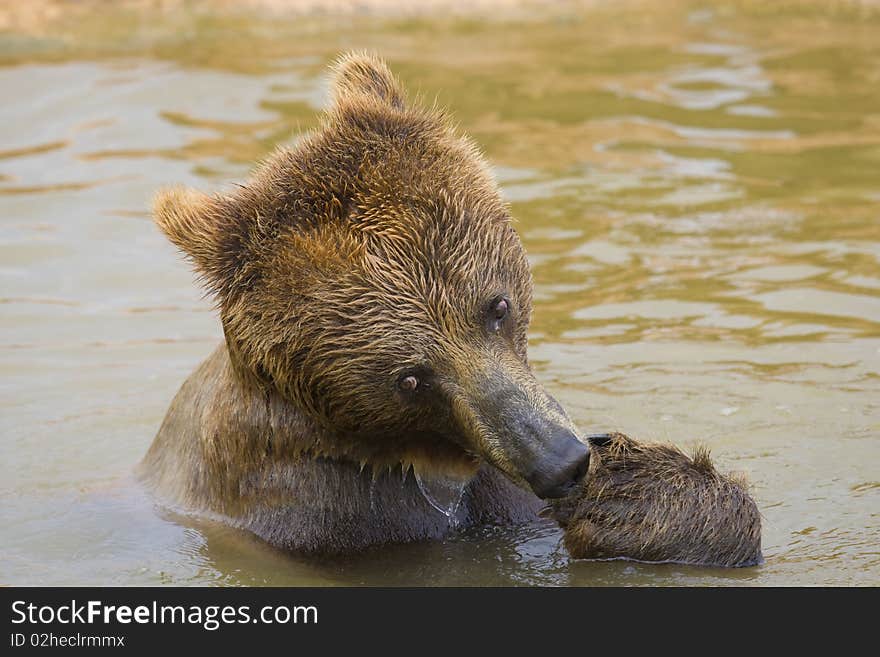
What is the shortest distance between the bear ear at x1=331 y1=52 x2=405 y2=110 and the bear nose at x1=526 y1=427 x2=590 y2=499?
1.67 metres

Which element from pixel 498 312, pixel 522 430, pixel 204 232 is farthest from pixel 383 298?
pixel 204 232

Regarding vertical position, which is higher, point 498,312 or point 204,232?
point 204,232

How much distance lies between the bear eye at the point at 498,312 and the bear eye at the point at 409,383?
0.34m

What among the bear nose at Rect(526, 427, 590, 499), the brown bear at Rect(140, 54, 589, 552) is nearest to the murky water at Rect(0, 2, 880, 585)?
the brown bear at Rect(140, 54, 589, 552)

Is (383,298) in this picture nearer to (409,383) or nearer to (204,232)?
(409,383)

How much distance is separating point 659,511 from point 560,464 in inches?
30.5

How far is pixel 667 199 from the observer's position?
11.1 metres

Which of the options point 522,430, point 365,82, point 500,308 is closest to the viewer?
point 522,430

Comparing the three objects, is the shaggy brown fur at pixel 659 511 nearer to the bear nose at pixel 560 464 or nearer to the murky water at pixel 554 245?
the murky water at pixel 554 245

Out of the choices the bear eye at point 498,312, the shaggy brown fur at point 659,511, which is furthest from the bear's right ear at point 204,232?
the shaggy brown fur at point 659,511

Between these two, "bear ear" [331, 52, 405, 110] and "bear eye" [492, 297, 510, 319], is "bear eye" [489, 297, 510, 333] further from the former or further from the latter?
"bear ear" [331, 52, 405, 110]

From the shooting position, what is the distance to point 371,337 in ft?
17.2

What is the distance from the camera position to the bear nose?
497 cm

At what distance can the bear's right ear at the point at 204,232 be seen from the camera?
5484 mm
